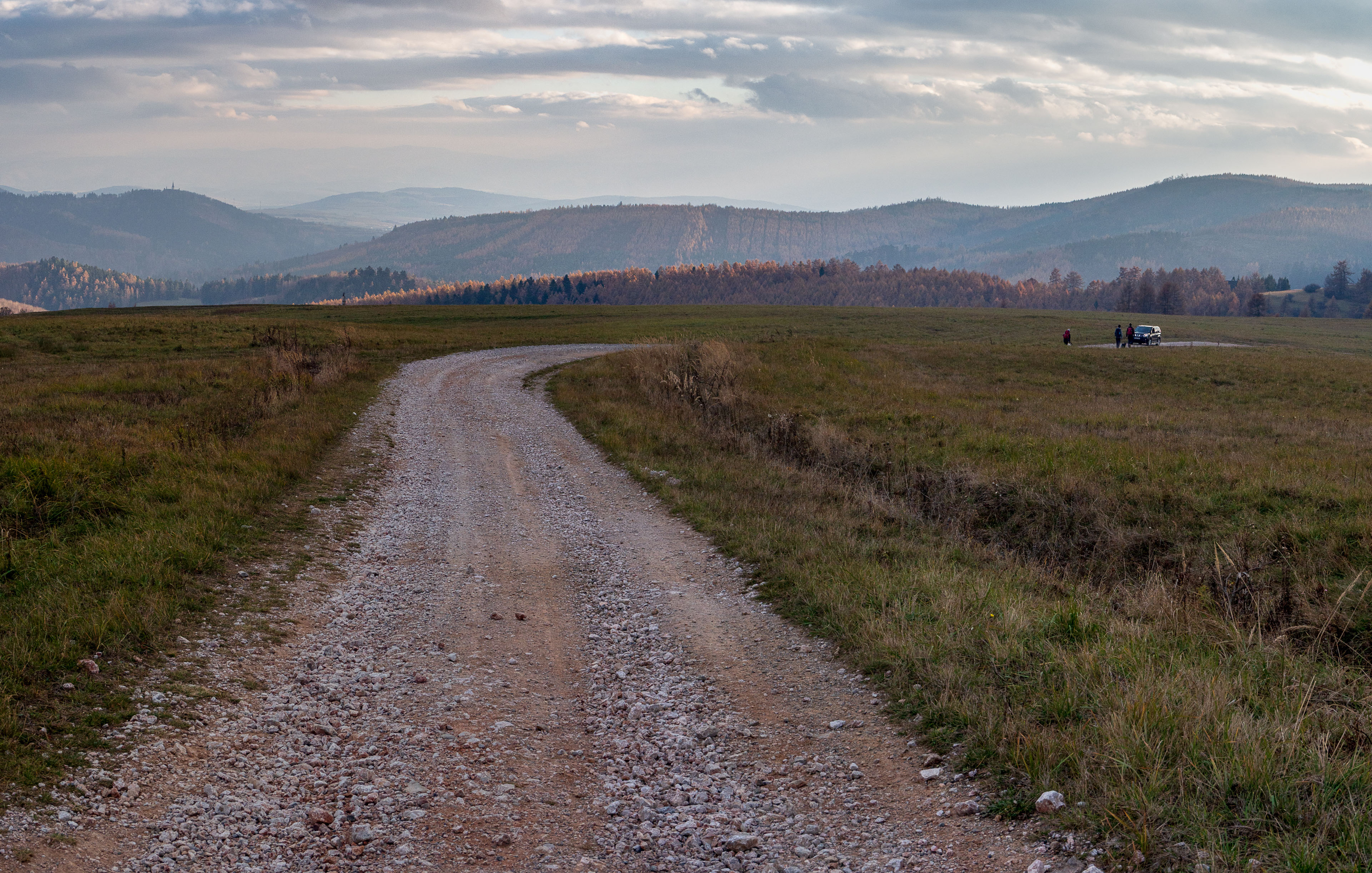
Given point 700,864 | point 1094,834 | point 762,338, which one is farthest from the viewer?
point 762,338

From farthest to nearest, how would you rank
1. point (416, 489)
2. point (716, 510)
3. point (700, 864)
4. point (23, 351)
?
point (23, 351) < point (416, 489) < point (716, 510) < point (700, 864)

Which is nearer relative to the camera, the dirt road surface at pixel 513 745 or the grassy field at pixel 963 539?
the dirt road surface at pixel 513 745

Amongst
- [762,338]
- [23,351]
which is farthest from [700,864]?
[23,351]

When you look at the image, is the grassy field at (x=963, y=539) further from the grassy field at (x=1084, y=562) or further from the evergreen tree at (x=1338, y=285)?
the evergreen tree at (x=1338, y=285)

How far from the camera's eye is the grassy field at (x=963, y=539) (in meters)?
5.18

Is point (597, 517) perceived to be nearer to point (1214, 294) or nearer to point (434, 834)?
point (434, 834)

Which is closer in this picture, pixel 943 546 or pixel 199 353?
pixel 943 546

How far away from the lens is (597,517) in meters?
13.8

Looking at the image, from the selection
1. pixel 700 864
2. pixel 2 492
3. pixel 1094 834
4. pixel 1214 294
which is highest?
pixel 1214 294

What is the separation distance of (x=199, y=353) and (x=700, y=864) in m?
46.1

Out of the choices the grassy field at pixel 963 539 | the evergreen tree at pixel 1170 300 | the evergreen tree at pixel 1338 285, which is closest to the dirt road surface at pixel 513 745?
the grassy field at pixel 963 539

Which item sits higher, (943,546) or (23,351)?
(23,351)

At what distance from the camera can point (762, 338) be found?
159 feet

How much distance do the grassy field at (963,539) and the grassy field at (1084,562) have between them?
0.04 meters
